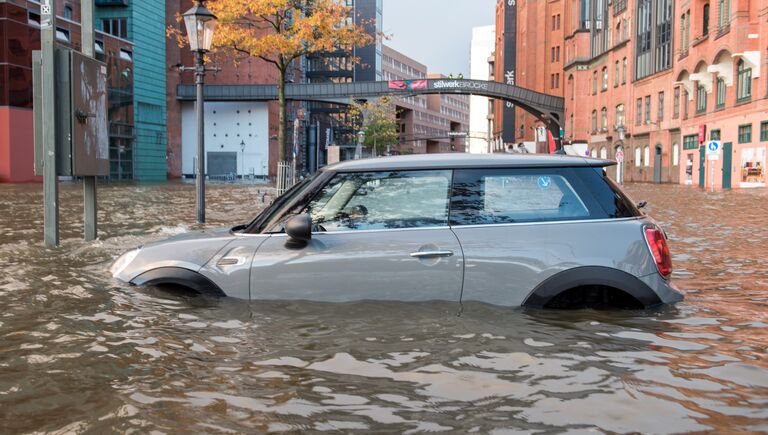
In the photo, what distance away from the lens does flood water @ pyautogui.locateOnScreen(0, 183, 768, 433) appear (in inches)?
132

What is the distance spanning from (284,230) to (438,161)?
1214 mm

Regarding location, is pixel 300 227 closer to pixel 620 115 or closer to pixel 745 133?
pixel 745 133

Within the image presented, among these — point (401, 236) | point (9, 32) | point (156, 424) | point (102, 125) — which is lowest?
point (156, 424)

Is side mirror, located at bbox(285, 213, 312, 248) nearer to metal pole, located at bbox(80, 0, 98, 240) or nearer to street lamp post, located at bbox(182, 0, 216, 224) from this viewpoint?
metal pole, located at bbox(80, 0, 98, 240)

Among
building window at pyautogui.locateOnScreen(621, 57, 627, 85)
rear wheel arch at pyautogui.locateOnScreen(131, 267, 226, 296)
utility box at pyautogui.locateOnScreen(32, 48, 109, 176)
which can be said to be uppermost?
building window at pyautogui.locateOnScreen(621, 57, 627, 85)

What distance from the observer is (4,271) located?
7605 mm

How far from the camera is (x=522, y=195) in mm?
5145

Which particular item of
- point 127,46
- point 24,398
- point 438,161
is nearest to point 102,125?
point 438,161

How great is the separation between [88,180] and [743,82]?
3953 centimetres

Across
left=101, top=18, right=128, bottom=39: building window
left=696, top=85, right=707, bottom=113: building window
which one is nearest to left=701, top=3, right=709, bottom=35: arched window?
left=696, top=85, right=707, bottom=113: building window

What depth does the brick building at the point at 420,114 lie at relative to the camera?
471 ft

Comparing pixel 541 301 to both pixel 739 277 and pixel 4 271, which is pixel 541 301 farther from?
pixel 4 271

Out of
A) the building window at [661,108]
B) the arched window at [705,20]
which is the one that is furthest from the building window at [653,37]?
the arched window at [705,20]

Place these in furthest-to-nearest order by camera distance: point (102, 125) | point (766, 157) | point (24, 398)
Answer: point (766, 157), point (102, 125), point (24, 398)
